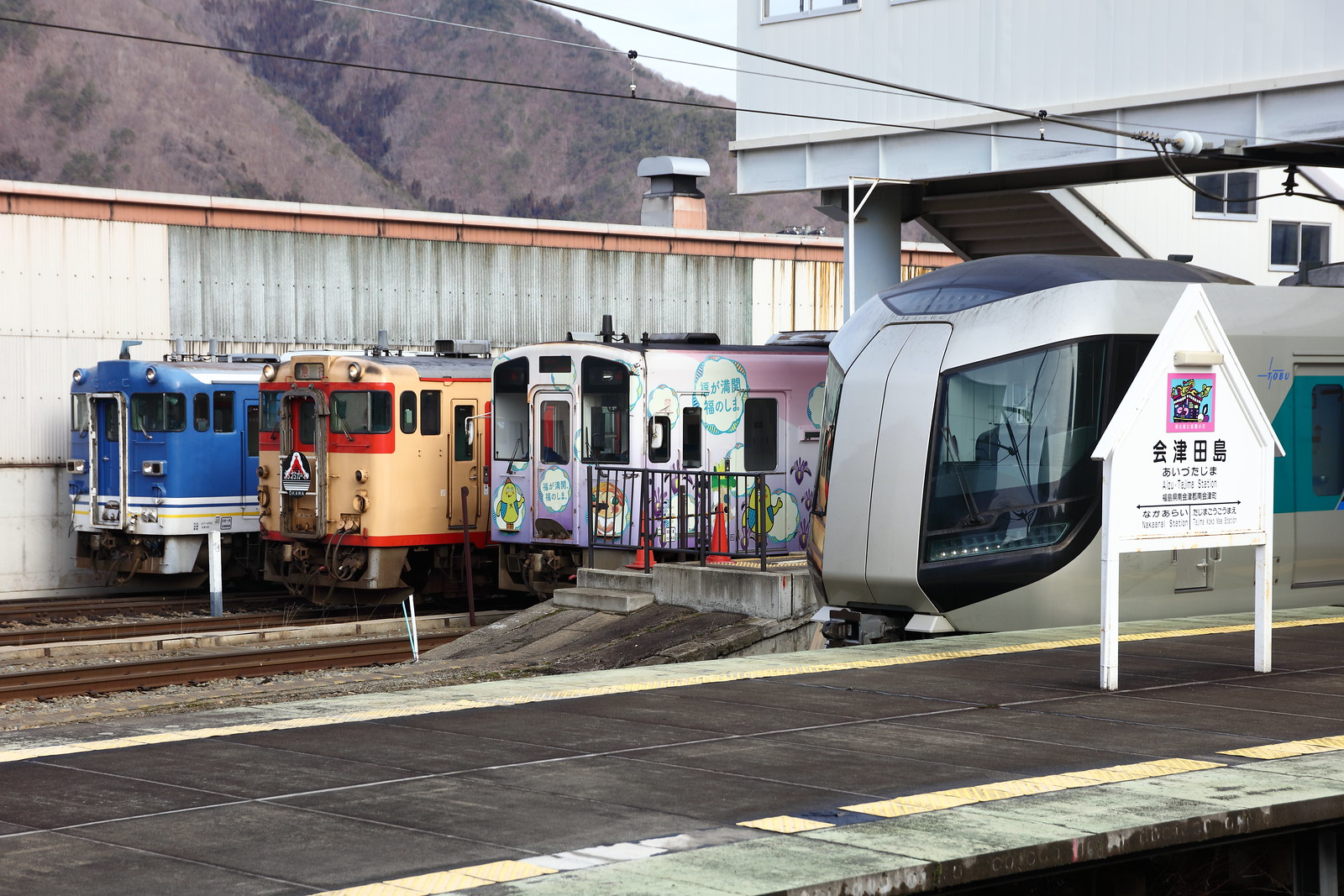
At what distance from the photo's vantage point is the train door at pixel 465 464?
22.3 m

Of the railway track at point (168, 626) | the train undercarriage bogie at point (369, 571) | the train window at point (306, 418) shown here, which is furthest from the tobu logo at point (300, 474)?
the railway track at point (168, 626)

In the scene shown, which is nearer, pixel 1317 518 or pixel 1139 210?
pixel 1317 518

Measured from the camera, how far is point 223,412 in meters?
23.8

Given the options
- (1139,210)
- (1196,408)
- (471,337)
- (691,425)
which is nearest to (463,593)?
(691,425)

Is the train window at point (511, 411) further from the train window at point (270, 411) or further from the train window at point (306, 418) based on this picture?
the train window at point (270, 411)

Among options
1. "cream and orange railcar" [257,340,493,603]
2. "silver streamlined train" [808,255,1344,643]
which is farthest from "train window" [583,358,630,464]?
"silver streamlined train" [808,255,1344,643]

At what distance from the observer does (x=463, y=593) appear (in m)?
23.0

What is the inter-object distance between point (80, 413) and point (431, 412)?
6.12 metres

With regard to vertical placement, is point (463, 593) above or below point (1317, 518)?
below

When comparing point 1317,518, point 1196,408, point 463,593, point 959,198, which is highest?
point 959,198

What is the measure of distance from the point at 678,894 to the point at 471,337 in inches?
995

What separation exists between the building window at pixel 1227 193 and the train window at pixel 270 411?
1565 cm

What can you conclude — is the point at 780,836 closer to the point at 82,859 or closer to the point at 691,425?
the point at 82,859

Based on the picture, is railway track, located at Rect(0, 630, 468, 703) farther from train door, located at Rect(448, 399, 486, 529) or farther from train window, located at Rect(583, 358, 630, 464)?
train door, located at Rect(448, 399, 486, 529)
